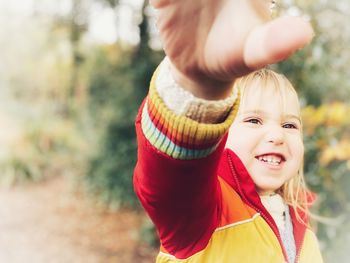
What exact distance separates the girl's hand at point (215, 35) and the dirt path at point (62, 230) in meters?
4.41

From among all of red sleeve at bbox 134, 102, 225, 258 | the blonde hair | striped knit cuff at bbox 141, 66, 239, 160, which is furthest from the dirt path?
striped knit cuff at bbox 141, 66, 239, 160

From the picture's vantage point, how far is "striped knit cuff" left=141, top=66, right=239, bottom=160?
2.58 ft

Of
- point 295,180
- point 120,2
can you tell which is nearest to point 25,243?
point 120,2

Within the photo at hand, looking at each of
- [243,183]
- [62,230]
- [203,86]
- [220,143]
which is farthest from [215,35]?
[62,230]

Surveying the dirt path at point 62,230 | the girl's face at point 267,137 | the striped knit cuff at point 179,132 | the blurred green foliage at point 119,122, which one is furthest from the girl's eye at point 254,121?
the blurred green foliage at point 119,122

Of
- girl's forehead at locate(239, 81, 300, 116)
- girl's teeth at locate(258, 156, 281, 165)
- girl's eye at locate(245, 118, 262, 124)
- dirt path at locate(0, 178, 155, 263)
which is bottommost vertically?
dirt path at locate(0, 178, 155, 263)

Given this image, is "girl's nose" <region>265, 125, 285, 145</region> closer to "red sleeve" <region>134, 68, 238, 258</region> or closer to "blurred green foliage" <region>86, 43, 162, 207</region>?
"red sleeve" <region>134, 68, 238, 258</region>

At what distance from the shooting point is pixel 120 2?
6.28 m

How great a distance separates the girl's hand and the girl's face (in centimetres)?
53

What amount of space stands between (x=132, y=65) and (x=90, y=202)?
173 centimetres

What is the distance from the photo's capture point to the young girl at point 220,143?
27.2 inches

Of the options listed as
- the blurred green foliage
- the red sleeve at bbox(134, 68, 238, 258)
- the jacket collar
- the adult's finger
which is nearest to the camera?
the adult's finger

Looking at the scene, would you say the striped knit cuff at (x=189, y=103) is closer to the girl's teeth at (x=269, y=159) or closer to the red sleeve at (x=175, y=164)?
the red sleeve at (x=175, y=164)

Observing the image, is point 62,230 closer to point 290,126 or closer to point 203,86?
point 290,126
